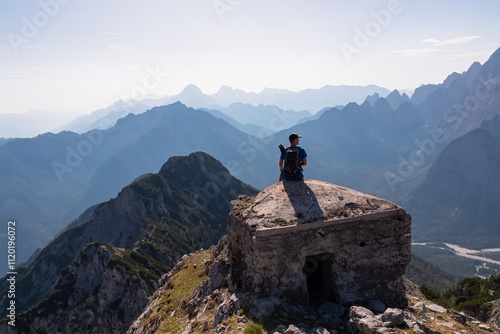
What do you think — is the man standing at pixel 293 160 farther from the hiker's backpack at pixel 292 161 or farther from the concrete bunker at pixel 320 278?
the concrete bunker at pixel 320 278

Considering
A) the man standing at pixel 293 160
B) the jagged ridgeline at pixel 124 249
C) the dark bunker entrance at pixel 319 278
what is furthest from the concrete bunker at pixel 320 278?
the jagged ridgeline at pixel 124 249

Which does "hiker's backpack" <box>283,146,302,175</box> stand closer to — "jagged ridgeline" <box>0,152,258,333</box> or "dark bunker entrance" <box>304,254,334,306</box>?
"dark bunker entrance" <box>304,254,334,306</box>

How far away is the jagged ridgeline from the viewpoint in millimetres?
70875

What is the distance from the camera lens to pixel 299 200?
13273 millimetres

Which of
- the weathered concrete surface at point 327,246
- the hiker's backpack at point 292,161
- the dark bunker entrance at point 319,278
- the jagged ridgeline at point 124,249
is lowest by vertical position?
the jagged ridgeline at point 124,249

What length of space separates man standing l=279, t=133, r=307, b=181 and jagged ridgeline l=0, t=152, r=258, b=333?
2450 inches

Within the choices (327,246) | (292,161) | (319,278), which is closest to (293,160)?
(292,161)

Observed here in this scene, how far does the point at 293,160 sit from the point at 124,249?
87.0 meters

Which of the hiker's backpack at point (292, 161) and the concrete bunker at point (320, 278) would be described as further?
the hiker's backpack at point (292, 161)

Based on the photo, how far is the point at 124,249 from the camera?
89.8 meters

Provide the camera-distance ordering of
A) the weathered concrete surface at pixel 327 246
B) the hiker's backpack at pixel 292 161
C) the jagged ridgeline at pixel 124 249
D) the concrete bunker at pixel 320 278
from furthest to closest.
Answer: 1. the jagged ridgeline at pixel 124 249
2. the hiker's backpack at pixel 292 161
3. the concrete bunker at pixel 320 278
4. the weathered concrete surface at pixel 327 246

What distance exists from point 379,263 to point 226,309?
6.21 metres

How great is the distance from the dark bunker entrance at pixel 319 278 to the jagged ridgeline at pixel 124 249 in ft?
200

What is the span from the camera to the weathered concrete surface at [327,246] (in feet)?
39.4
